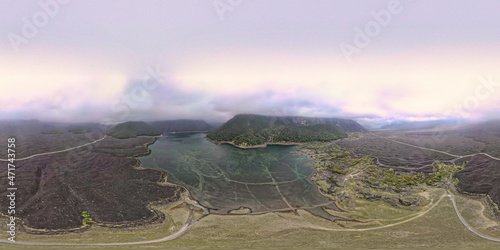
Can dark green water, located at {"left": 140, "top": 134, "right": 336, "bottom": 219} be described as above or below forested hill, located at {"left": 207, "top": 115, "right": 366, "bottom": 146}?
below

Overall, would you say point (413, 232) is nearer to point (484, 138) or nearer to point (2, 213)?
point (2, 213)

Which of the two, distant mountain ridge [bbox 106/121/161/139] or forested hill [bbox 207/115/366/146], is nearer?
forested hill [bbox 207/115/366/146]

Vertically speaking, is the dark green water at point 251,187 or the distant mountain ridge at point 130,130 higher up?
the distant mountain ridge at point 130,130

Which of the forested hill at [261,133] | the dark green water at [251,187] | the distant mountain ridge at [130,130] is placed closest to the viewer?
the dark green water at [251,187]

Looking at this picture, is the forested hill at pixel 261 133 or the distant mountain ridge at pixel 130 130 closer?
the forested hill at pixel 261 133

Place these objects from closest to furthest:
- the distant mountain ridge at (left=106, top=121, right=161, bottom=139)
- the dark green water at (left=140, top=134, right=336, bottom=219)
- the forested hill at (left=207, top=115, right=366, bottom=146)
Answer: the dark green water at (left=140, top=134, right=336, bottom=219), the forested hill at (left=207, top=115, right=366, bottom=146), the distant mountain ridge at (left=106, top=121, right=161, bottom=139)

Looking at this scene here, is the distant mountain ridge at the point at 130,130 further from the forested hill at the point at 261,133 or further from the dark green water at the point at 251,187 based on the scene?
the dark green water at the point at 251,187

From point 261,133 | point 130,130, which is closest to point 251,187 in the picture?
point 261,133

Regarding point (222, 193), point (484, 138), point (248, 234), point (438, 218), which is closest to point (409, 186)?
point (438, 218)

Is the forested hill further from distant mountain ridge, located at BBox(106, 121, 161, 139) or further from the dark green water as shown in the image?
distant mountain ridge, located at BBox(106, 121, 161, 139)

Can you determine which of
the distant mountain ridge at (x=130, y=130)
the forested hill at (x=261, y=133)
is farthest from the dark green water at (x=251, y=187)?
the distant mountain ridge at (x=130, y=130)

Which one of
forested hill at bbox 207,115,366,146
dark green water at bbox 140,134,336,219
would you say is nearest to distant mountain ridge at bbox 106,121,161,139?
forested hill at bbox 207,115,366,146
